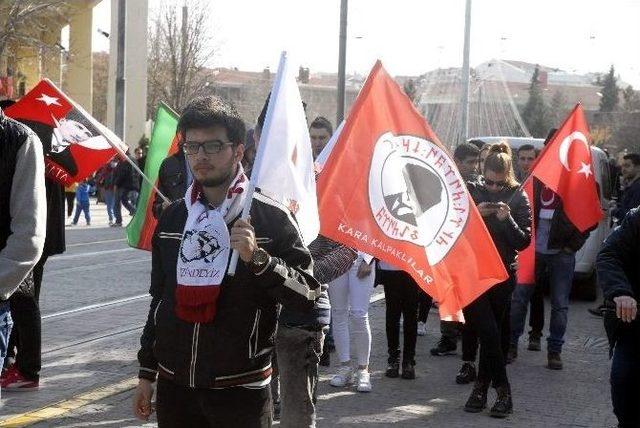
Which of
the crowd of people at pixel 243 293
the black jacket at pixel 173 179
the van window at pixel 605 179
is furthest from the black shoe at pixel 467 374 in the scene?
the van window at pixel 605 179

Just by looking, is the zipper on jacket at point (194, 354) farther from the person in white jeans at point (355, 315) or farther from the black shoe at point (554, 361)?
the black shoe at point (554, 361)

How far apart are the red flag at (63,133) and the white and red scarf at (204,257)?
380 cm

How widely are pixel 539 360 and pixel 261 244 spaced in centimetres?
645

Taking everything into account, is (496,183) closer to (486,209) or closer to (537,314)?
(486,209)

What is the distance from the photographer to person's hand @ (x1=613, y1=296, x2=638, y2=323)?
16.1 ft

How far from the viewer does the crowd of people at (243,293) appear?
12.2 ft

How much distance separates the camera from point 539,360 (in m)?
9.80

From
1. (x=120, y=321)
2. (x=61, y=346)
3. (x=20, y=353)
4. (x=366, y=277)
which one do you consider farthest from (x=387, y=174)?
(x=120, y=321)

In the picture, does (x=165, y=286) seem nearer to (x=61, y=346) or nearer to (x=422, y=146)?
(x=422, y=146)

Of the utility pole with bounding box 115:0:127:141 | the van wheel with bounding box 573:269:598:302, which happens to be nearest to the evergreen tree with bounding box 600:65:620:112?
the utility pole with bounding box 115:0:127:141

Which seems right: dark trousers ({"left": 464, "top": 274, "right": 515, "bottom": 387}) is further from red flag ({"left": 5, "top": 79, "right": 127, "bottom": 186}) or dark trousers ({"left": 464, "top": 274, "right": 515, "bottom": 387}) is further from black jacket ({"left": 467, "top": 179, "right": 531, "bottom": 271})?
red flag ({"left": 5, "top": 79, "right": 127, "bottom": 186})

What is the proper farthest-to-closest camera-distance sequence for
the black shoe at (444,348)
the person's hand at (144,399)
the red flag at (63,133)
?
1. the black shoe at (444,348)
2. the red flag at (63,133)
3. the person's hand at (144,399)

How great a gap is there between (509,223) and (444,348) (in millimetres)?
2370

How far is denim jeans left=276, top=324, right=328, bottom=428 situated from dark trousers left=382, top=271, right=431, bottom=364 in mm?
3000
